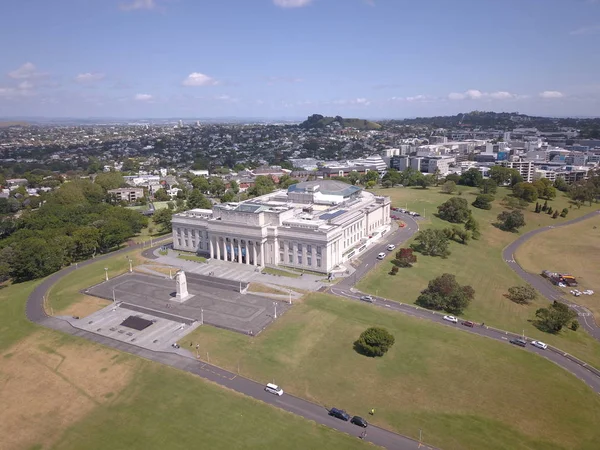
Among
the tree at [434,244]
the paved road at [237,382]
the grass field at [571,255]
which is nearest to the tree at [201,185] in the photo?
the tree at [434,244]

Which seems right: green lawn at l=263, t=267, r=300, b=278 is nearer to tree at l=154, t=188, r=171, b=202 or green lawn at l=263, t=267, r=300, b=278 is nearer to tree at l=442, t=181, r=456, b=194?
tree at l=154, t=188, r=171, b=202

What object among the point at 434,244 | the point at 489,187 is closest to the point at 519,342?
the point at 434,244

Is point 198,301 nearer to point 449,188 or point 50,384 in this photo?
point 50,384

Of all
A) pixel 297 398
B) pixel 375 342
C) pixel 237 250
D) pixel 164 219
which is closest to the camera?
pixel 297 398

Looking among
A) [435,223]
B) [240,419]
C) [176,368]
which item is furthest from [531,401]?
[435,223]

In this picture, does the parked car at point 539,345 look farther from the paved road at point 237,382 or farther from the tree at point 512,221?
the tree at point 512,221

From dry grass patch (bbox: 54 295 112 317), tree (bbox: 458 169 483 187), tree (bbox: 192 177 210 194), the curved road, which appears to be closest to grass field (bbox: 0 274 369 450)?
the curved road
